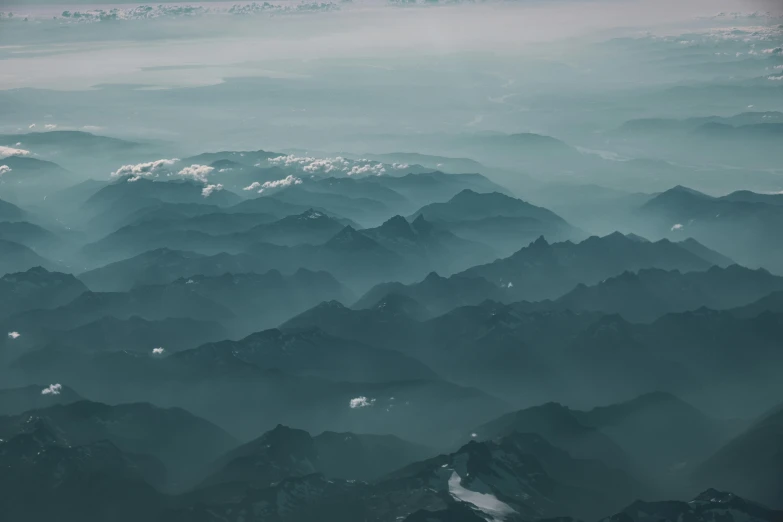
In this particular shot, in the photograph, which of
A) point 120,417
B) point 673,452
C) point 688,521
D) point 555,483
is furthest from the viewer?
point 120,417

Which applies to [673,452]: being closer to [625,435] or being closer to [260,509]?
[625,435]

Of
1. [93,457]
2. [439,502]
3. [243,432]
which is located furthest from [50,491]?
[439,502]

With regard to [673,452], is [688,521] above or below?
above

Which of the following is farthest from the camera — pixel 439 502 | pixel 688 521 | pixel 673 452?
pixel 673 452

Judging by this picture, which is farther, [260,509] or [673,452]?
[673,452]

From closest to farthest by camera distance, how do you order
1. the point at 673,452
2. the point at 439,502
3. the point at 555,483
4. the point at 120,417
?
1. the point at 439,502
2. the point at 555,483
3. the point at 673,452
4. the point at 120,417

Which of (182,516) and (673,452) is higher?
(182,516)

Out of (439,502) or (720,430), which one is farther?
(720,430)

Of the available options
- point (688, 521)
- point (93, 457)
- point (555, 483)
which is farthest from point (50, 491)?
point (688, 521)

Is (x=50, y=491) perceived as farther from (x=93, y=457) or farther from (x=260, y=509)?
(x=260, y=509)

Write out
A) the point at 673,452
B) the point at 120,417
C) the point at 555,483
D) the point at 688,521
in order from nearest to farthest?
1. the point at 688,521
2. the point at 555,483
3. the point at 673,452
4. the point at 120,417
